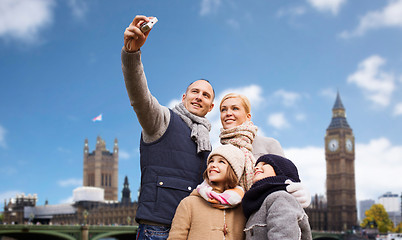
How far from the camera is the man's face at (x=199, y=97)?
3.34 meters

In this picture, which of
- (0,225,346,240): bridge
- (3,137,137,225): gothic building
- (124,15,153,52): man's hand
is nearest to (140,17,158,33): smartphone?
(124,15,153,52): man's hand

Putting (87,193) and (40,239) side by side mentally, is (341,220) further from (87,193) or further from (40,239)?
(40,239)

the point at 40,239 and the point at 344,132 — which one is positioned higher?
the point at 344,132

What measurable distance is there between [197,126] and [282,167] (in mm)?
710

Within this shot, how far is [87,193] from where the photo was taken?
73188 millimetres

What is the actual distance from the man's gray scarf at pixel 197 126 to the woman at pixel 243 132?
112 millimetres

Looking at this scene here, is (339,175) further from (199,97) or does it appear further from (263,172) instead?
(263,172)

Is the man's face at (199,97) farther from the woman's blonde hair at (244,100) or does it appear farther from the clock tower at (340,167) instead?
the clock tower at (340,167)

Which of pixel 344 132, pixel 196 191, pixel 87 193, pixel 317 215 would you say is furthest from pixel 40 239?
pixel 344 132

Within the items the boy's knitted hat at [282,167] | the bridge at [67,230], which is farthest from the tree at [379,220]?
the boy's knitted hat at [282,167]

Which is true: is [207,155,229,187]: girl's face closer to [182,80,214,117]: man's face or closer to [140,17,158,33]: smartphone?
[182,80,214,117]: man's face

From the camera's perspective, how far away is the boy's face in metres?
2.76

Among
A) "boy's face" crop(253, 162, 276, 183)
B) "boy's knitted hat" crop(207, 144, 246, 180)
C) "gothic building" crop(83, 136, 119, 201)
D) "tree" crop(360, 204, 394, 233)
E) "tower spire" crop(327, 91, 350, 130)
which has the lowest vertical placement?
"tree" crop(360, 204, 394, 233)

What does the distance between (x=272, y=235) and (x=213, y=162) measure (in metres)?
0.57
